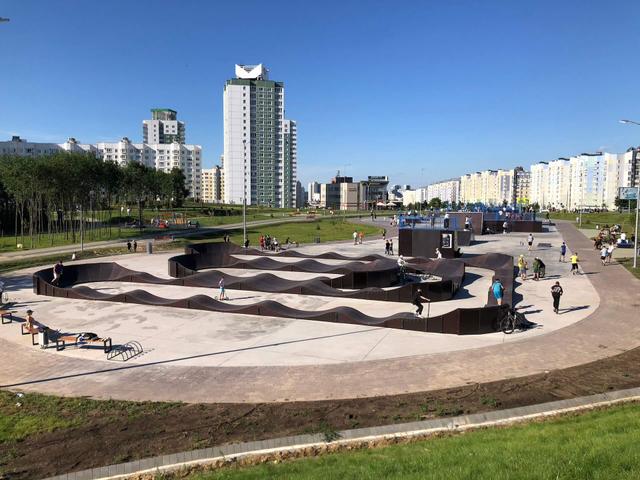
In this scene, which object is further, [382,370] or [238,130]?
[238,130]

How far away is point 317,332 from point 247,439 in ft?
28.4

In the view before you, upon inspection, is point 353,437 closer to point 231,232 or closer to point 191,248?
point 191,248

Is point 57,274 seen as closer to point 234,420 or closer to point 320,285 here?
point 320,285

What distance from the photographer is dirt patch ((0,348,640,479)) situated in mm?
8867

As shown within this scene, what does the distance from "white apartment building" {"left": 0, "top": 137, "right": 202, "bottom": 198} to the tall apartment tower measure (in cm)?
2001

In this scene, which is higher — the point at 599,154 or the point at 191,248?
the point at 599,154

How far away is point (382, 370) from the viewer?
44.7ft

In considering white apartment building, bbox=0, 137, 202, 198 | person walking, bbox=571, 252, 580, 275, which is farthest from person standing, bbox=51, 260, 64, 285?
white apartment building, bbox=0, 137, 202, 198

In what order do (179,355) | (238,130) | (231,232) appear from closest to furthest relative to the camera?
(179,355) < (231,232) < (238,130)

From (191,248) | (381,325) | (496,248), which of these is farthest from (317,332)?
(496,248)

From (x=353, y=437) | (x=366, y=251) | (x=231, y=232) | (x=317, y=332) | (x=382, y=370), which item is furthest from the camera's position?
(x=231, y=232)

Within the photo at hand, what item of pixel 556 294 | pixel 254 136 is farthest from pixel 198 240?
pixel 254 136

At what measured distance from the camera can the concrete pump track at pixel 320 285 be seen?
17734 mm

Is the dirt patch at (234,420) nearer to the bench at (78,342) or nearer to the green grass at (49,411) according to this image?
the green grass at (49,411)
